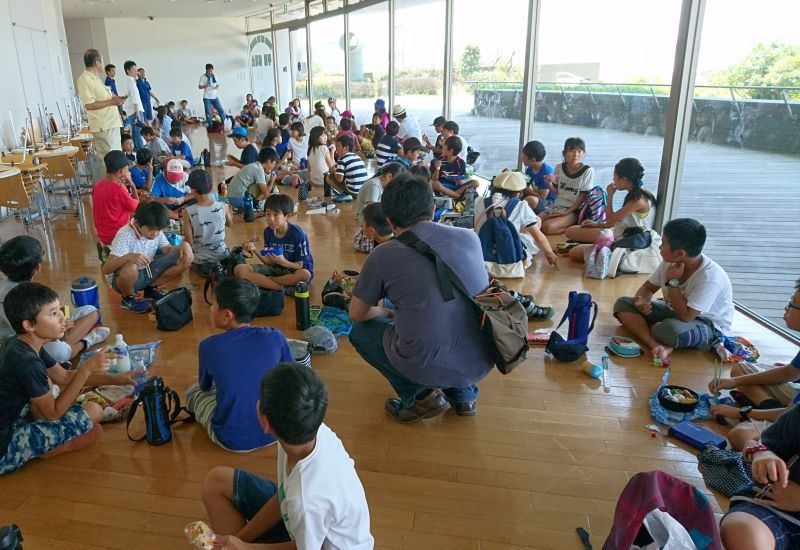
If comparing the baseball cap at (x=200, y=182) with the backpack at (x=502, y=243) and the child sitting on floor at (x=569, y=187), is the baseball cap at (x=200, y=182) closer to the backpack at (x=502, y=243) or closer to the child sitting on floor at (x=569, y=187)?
the backpack at (x=502, y=243)

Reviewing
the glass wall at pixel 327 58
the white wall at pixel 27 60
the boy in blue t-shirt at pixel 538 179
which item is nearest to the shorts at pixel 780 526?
the boy in blue t-shirt at pixel 538 179

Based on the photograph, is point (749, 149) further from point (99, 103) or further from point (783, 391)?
point (99, 103)

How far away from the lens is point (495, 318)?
93.3 inches

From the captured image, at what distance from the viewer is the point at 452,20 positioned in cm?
917

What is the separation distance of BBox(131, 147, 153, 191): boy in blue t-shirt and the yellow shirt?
55cm

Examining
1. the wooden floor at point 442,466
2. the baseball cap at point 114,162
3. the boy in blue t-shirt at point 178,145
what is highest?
the baseball cap at point 114,162

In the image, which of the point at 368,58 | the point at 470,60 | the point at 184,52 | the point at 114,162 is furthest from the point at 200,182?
the point at 184,52

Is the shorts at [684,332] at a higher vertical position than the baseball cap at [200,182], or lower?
lower

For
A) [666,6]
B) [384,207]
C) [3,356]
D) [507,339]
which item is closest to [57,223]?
[3,356]

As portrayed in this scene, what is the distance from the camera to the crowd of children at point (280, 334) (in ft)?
4.98

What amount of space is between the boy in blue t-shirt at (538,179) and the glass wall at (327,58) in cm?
993

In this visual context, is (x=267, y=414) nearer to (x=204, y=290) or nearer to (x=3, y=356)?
(x=3, y=356)

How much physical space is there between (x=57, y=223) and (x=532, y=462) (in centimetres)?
638

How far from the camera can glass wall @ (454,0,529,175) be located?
7.45 m
